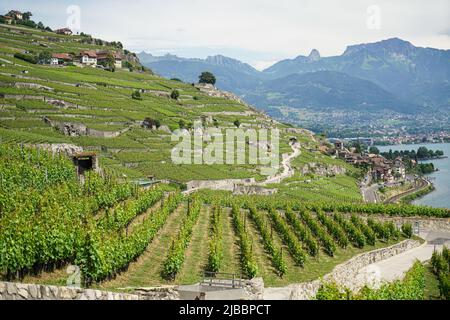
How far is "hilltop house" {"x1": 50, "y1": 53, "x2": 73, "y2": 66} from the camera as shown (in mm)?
88400

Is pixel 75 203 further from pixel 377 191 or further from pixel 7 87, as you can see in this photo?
pixel 377 191

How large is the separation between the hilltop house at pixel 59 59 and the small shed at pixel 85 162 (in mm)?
55918

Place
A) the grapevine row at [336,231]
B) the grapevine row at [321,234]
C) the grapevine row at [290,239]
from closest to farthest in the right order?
1. the grapevine row at [290,239]
2. the grapevine row at [321,234]
3. the grapevine row at [336,231]

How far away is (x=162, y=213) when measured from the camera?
30.7m

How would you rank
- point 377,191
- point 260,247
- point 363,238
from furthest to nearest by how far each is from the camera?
point 377,191
point 363,238
point 260,247

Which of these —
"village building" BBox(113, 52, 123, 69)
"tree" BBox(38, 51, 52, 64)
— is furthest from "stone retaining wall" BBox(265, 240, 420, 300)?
"village building" BBox(113, 52, 123, 69)

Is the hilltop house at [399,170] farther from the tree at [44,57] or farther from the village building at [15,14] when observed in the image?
the village building at [15,14]

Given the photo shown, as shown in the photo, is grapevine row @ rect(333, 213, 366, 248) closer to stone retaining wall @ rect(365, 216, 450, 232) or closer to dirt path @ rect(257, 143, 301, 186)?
stone retaining wall @ rect(365, 216, 450, 232)

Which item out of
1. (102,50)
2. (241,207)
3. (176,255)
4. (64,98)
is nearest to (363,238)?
(241,207)

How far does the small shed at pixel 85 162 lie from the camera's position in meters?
36.6

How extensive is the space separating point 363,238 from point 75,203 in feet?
57.8

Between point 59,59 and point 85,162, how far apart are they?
190 ft

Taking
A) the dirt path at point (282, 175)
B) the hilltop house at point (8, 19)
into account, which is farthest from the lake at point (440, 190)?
the hilltop house at point (8, 19)
